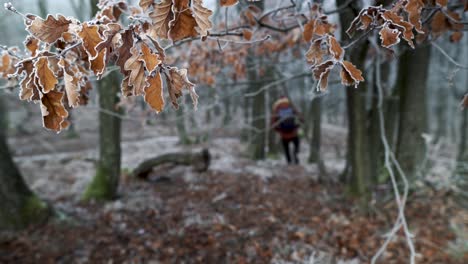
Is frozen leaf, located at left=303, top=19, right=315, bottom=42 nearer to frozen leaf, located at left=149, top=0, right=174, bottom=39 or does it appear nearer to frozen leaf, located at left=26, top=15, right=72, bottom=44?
frozen leaf, located at left=149, top=0, right=174, bottom=39

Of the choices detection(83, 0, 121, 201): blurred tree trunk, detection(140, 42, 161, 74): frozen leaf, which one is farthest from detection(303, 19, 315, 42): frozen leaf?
detection(83, 0, 121, 201): blurred tree trunk

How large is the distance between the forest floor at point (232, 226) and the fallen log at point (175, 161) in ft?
0.88

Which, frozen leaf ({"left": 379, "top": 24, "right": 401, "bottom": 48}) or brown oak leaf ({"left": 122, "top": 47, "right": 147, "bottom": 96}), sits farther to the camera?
frozen leaf ({"left": 379, "top": 24, "right": 401, "bottom": 48})

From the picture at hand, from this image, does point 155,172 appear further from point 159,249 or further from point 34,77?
point 34,77

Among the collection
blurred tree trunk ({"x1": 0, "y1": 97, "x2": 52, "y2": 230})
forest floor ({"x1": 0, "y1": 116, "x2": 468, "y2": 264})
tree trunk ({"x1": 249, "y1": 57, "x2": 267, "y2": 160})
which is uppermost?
tree trunk ({"x1": 249, "y1": 57, "x2": 267, "y2": 160})

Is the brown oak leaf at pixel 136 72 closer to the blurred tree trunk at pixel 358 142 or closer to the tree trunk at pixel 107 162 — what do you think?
the blurred tree trunk at pixel 358 142

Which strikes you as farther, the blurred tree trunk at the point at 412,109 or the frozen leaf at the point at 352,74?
the blurred tree trunk at the point at 412,109

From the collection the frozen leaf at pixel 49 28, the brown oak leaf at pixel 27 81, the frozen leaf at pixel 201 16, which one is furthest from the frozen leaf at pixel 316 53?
the brown oak leaf at pixel 27 81

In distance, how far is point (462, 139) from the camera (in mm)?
10102

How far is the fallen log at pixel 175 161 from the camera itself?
7801 mm

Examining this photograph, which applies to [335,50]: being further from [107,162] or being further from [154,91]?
[107,162]

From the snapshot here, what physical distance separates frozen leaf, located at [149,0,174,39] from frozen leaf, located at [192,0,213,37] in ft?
0.30

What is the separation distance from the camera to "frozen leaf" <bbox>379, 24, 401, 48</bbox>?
1245 millimetres

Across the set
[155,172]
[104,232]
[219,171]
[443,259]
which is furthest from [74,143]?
[443,259]
